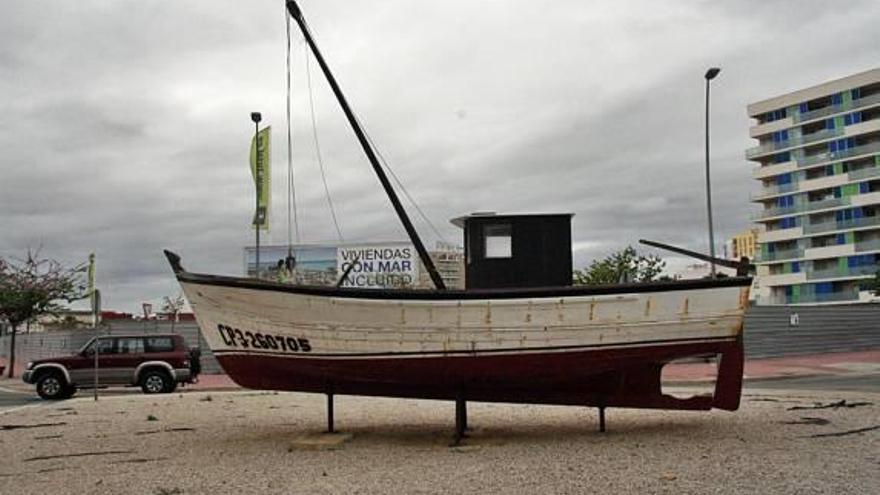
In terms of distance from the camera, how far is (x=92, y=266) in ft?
108

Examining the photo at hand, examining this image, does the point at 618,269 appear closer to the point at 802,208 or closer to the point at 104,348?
the point at 104,348

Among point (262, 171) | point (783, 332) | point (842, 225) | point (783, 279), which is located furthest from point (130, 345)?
point (783, 279)

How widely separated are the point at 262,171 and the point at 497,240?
17675 mm

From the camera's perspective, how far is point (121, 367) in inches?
894

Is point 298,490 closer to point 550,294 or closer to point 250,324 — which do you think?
point 250,324

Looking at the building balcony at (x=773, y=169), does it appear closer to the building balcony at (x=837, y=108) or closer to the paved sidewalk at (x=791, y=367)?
the building balcony at (x=837, y=108)

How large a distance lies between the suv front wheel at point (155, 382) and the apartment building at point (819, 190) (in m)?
67.0

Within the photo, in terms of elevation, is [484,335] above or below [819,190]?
below

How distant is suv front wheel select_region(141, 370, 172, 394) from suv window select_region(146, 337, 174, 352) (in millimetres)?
632

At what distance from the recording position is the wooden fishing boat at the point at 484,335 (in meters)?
10.4

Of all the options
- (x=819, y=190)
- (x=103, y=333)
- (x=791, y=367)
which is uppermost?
(x=819, y=190)

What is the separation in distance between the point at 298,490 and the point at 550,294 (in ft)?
13.1

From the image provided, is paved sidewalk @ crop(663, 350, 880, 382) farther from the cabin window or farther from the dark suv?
the cabin window

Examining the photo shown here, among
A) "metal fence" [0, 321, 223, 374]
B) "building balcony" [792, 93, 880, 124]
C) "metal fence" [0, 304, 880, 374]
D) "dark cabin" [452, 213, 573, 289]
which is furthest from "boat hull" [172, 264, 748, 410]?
"building balcony" [792, 93, 880, 124]
